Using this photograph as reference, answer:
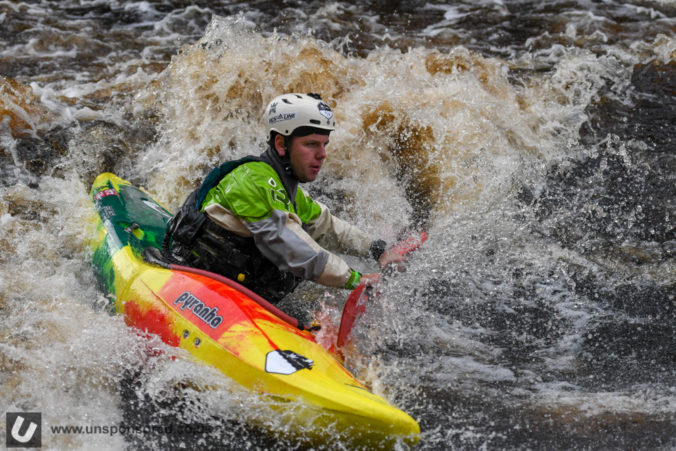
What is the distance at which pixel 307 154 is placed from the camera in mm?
4156

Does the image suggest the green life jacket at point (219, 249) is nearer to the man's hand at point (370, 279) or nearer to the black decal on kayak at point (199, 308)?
the black decal on kayak at point (199, 308)

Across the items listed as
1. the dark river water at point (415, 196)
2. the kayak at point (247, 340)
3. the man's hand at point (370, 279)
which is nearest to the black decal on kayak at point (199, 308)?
the kayak at point (247, 340)

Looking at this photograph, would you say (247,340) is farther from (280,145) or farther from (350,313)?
(280,145)

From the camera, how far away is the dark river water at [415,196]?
383 centimetres

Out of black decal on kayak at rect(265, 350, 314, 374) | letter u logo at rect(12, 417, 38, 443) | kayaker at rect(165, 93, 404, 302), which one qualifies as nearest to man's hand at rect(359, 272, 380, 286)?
kayaker at rect(165, 93, 404, 302)

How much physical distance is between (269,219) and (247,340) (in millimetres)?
659

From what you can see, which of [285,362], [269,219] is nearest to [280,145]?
[269,219]

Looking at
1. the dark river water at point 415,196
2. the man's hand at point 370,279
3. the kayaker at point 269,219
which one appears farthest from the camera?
the man's hand at point 370,279

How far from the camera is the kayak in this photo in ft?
11.2

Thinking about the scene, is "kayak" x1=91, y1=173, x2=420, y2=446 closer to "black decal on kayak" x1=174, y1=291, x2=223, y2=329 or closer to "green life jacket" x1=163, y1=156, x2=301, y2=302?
"black decal on kayak" x1=174, y1=291, x2=223, y2=329

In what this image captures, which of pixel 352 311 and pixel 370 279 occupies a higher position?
pixel 370 279

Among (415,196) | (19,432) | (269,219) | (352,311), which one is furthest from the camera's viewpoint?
(415,196)

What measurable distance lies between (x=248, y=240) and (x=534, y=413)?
1825mm

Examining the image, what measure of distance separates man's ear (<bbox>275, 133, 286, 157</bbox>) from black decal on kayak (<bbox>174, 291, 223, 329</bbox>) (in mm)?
949
